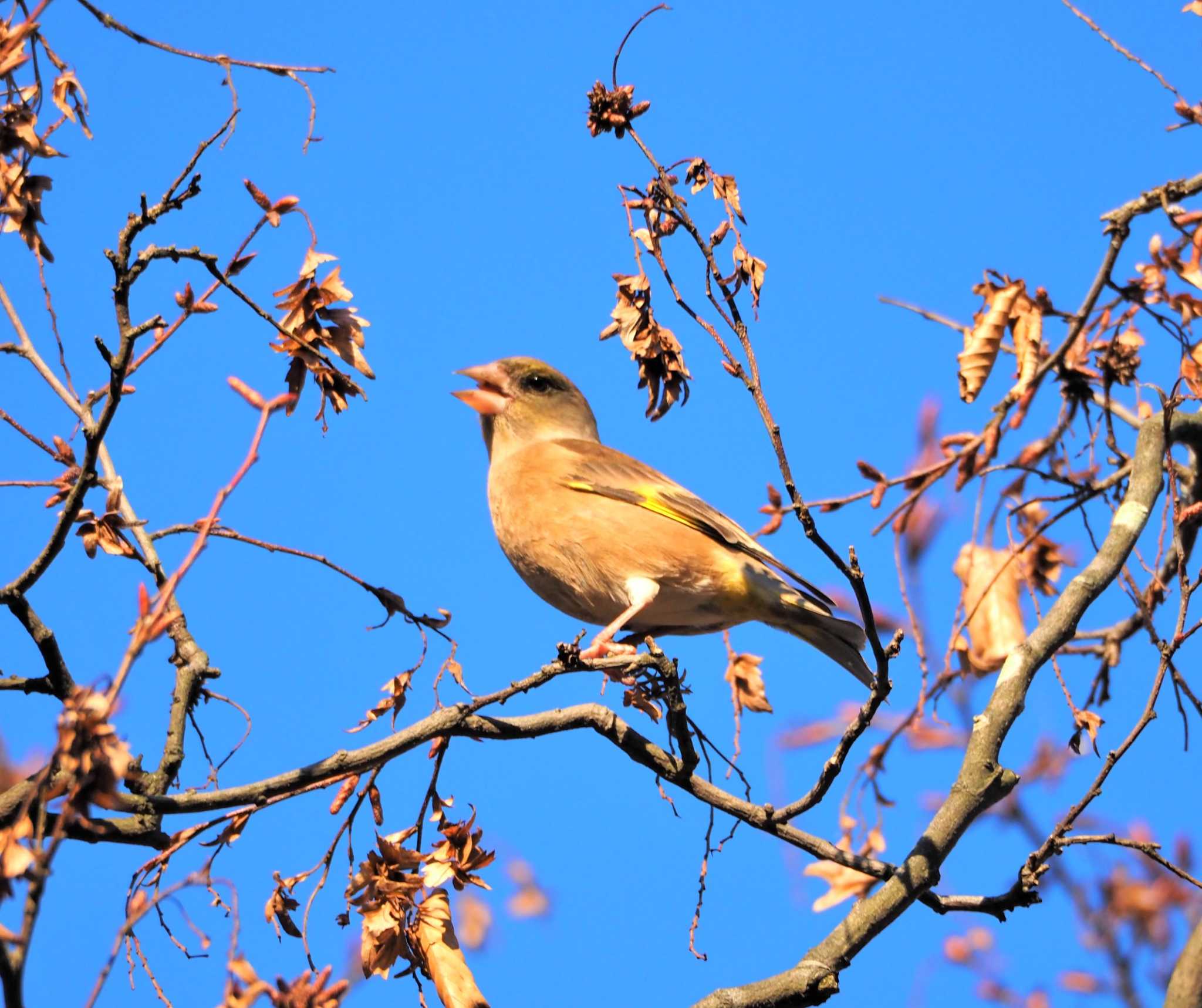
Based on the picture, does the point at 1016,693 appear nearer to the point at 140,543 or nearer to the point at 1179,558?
the point at 1179,558

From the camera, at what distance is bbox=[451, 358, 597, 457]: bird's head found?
601 centimetres

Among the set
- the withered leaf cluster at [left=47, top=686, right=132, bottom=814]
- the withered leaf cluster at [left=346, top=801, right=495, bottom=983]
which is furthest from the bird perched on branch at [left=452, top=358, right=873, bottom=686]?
the withered leaf cluster at [left=47, top=686, right=132, bottom=814]

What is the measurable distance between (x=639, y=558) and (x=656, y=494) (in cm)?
51

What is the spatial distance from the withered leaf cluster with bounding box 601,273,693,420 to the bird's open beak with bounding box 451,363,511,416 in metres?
2.48

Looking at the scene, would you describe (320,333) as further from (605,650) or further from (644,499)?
(644,499)

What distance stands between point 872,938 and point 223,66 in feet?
9.35

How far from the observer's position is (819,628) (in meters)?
4.96

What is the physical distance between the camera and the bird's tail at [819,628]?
192 inches

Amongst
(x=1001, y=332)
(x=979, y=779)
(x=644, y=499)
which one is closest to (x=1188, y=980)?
(x=979, y=779)

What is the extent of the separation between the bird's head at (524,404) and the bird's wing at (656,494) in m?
0.36

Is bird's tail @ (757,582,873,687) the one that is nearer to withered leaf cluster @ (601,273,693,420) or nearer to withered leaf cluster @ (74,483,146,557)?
withered leaf cluster @ (601,273,693,420)

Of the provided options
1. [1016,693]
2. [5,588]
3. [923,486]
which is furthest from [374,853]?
[1016,693]

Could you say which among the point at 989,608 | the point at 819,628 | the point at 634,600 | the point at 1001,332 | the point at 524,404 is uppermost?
the point at 524,404

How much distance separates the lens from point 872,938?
345 cm
